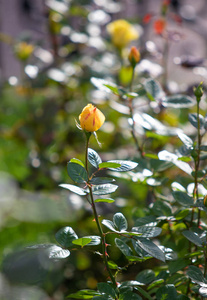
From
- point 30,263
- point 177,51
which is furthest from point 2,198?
point 177,51

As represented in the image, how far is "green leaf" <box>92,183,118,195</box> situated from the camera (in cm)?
44

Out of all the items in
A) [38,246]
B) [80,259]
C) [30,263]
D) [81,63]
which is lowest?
[80,259]

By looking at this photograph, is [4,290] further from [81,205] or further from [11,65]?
[11,65]

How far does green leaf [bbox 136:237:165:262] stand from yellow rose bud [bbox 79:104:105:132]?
0.46 ft

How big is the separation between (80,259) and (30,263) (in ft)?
1.61

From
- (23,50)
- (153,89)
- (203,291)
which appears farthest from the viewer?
(23,50)

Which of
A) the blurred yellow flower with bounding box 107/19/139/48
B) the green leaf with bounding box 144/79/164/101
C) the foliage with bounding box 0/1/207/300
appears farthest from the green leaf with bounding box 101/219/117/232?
the blurred yellow flower with bounding box 107/19/139/48

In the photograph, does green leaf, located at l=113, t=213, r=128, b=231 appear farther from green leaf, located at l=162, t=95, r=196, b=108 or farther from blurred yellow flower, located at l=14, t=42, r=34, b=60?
blurred yellow flower, located at l=14, t=42, r=34, b=60

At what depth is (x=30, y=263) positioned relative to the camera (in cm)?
55

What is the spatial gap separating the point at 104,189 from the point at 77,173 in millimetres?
36

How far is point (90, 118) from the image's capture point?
46 cm

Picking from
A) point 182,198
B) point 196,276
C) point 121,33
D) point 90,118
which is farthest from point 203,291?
point 121,33

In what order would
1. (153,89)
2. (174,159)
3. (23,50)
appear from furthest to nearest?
(23,50), (153,89), (174,159)

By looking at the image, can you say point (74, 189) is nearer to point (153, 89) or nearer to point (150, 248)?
point (150, 248)
